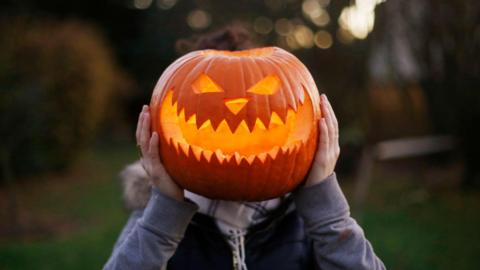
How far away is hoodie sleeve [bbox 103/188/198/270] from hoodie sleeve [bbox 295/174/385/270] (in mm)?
392

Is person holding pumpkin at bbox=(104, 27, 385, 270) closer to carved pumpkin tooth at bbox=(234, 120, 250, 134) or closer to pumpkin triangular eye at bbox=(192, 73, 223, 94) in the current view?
pumpkin triangular eye at bbox=(192, 73, 223, 94)

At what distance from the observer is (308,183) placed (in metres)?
1.87

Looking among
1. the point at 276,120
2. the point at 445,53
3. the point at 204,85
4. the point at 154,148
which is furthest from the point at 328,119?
the point at 445,53

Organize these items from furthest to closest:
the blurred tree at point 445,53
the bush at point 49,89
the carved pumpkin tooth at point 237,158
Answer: the blurred tree at point 445,53
the bush at point 49,89
the carved pumpkin tooth at point 237,158

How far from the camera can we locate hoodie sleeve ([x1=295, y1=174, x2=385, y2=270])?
181cm

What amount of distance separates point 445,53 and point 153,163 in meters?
6.87

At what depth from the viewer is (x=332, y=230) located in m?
1.81

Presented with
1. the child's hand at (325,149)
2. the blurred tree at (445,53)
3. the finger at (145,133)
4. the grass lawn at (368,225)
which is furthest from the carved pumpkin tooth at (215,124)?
the blurred tree at (445,53)

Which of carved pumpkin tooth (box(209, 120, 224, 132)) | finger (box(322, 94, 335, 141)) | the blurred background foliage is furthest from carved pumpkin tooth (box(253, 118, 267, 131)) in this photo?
the blurred background foliage

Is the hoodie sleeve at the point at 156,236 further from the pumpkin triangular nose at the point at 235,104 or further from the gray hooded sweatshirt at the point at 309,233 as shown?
the pumpkin triangular nose at the point at 235,104

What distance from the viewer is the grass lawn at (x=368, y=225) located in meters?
5.34

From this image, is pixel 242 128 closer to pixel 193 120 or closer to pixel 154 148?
pixel 193 120

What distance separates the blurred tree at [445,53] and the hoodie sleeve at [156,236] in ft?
20.0

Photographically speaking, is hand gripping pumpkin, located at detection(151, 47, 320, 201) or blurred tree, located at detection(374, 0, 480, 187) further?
blurred tree, located at detection(374, 0, 480, 187)
